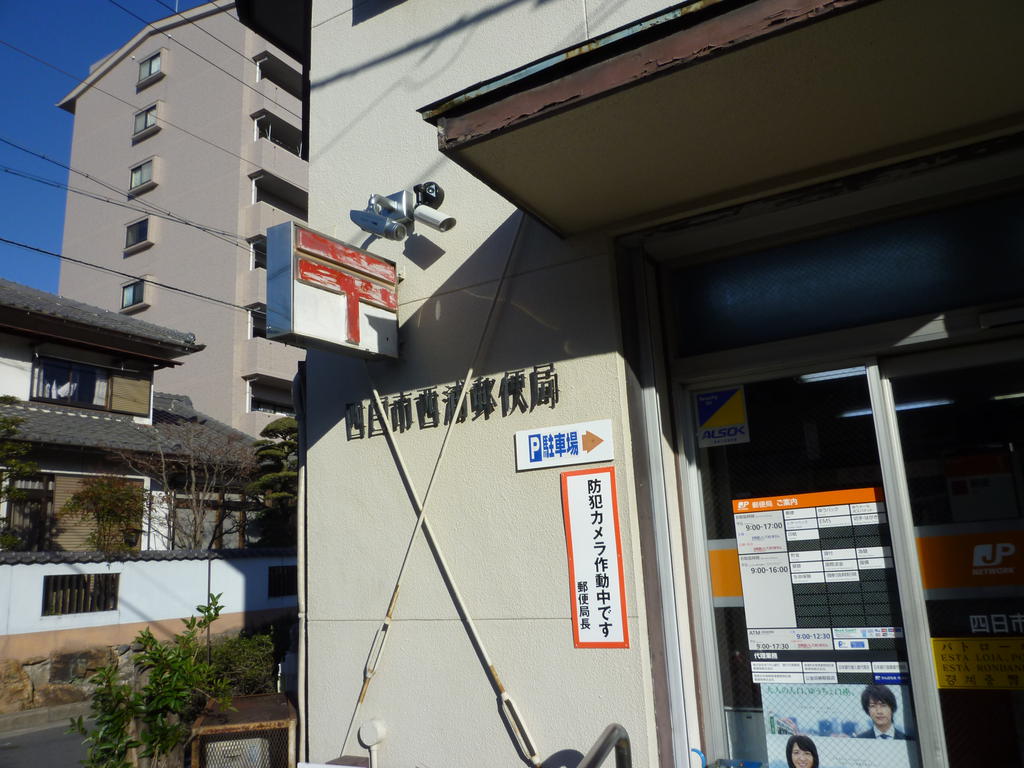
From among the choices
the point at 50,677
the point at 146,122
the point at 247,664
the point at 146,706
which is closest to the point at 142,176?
the point at 146,122

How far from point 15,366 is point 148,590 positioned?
6515mm

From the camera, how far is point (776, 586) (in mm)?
3834

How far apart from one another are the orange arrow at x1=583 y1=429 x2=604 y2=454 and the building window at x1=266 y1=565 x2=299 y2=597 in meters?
12.1

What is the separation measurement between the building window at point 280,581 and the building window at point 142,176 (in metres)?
15.8

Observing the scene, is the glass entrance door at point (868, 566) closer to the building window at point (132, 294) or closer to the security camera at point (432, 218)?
the security camera at point (432, 218)

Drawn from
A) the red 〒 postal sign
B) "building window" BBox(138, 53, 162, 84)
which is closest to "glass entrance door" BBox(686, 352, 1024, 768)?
the red 〒 postal sign

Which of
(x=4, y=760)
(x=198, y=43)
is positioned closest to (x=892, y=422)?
(x=4, y=760)

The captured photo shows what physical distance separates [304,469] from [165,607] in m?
9.34

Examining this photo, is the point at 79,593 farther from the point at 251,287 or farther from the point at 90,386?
the point at 251,287

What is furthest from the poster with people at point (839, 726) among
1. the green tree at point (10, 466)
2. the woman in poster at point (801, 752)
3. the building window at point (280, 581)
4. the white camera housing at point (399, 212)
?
the building window at point (280, 581)

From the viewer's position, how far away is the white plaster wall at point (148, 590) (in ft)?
35.3

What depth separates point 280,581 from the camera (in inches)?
580

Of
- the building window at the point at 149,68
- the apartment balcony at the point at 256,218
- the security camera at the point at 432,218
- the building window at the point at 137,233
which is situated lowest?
the security camera at the point at 432,218

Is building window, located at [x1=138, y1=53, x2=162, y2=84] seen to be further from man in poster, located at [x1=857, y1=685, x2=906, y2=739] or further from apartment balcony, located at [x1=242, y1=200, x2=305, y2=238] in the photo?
man in poster, located at [x1=857, y1=685, x2=906, y2=739]
